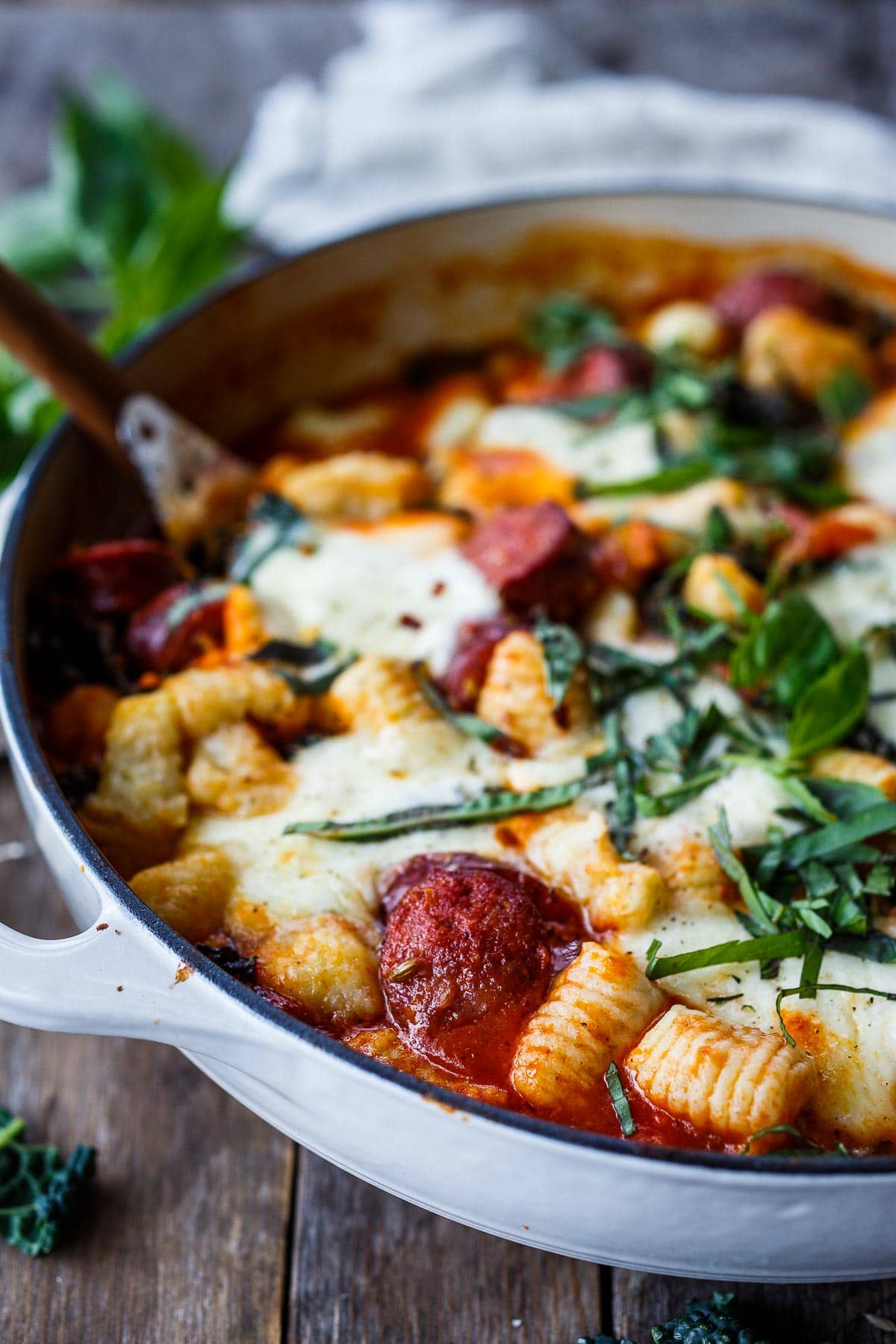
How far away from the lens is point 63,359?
A: 3.05 meters

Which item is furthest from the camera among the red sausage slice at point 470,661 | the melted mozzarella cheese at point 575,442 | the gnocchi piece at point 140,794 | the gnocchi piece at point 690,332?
the gnocchi piece at point 690,332

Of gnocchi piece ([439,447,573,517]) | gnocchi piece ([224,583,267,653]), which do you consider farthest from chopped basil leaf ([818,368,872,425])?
gnocchi piece ([224,583,267,653])

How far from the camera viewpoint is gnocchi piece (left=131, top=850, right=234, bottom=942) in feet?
7.74

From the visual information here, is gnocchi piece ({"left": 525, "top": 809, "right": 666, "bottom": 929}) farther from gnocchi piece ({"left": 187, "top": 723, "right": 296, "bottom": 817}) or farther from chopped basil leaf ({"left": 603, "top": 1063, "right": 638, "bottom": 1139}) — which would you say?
gnocchi piece ({"left": 187, "top": 723, "right": 296, "bottom": 817})

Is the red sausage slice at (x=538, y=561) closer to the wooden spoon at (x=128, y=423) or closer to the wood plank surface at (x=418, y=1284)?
the wooden spoon at (x=128, y=423)

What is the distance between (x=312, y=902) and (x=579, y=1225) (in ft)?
2.59

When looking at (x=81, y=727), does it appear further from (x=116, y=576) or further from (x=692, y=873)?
(x=692, y=873)

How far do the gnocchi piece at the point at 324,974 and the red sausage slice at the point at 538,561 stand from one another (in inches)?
35.1

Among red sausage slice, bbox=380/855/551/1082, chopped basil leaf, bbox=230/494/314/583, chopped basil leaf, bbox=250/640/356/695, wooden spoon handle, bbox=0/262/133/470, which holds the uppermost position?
wooden spoon handle, bbox=0/262/133/470

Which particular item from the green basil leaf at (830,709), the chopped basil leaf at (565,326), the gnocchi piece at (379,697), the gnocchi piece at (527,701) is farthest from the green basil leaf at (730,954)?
the chopped basil leaf at (565,326)

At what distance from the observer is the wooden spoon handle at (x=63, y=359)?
3.00 metres

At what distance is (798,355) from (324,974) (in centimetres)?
231

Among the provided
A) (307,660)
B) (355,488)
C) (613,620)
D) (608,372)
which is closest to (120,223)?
(355,488)

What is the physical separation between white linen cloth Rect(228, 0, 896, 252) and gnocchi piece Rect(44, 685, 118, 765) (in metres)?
2.24
